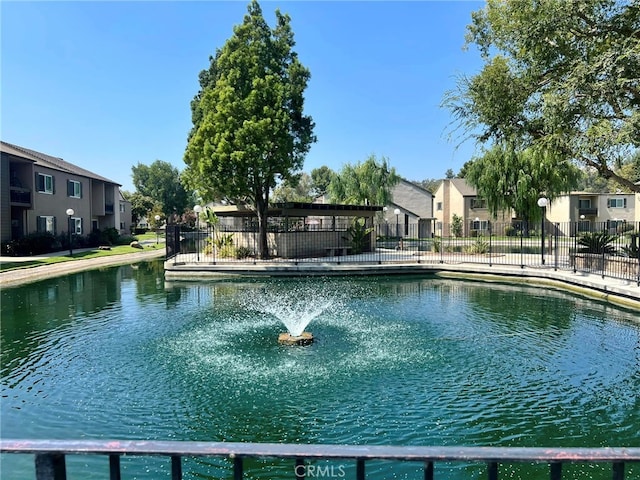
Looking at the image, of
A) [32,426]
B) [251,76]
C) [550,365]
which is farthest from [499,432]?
[251,76]

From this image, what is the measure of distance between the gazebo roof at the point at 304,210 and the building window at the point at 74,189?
11904 millimetres

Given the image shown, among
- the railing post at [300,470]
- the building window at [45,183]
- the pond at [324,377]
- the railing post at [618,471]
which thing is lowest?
the pond at [324,377]

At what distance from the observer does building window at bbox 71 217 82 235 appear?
32.7 m

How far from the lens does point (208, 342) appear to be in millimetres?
9539

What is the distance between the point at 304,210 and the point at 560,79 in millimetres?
13308

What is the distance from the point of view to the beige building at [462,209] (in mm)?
44156

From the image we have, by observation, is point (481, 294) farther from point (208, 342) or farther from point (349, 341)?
point (208, 342)

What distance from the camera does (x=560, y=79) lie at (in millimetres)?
15539

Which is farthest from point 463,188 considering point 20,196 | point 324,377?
point 324,377

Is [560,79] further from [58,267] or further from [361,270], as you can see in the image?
[58,267]

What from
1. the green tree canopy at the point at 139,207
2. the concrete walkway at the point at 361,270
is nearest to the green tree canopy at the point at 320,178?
the green tree canopy at the point at 139,207

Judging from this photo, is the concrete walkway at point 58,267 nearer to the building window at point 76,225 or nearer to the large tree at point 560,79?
the building window at point 76,225

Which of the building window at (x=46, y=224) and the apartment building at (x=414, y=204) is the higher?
the apartment building at (x=414, y=204)

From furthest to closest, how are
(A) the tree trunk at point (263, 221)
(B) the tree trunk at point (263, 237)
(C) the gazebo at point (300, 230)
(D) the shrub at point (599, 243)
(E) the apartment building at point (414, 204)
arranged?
(E) the apartment building at point (414, 204) < (C) the gazebo at point (300, 230) < (B) the tree trunk at point (263, 237) < (A) the tree trunk at point (263, 221) < (D) the shrub at point (599, 243)
